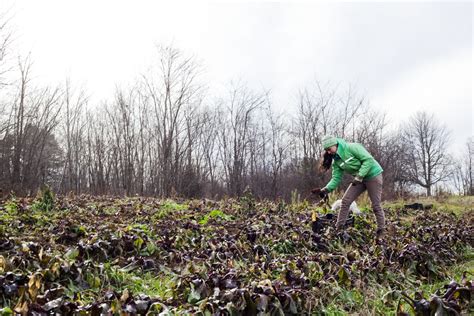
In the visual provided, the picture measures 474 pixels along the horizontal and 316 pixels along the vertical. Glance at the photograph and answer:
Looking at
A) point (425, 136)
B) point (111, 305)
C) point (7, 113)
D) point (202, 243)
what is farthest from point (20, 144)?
point (425, 136)

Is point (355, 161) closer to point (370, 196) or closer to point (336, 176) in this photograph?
point (336, 176)

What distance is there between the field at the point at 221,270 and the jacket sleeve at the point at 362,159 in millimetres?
997

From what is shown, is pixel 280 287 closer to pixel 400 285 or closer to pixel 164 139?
pixel 400 285

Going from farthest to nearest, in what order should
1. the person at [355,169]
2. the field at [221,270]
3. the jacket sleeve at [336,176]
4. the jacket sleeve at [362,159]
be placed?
the jacket sleeve at [336,176] → the person at [355,169] → the jacket sleeve at [362,159] → the field at [221,270]

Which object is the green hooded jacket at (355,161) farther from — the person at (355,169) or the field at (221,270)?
the field at (221,270)

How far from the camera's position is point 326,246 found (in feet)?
17.4

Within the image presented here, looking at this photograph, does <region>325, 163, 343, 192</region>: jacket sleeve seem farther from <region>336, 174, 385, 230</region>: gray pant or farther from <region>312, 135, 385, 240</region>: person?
<region>336, 174, 385, 230</region>: gray pant

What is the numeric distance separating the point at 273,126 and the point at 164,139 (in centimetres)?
793

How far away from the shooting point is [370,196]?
606 cm

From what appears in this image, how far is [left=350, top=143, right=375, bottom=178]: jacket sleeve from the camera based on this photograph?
224 inches

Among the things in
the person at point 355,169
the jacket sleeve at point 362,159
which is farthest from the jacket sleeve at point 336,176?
the jacket sleeve at point 362,159

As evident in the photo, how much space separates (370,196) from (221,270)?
3511mm

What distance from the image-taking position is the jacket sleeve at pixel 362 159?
5699 mm

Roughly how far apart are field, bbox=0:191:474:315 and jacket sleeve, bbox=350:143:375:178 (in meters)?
1.00
